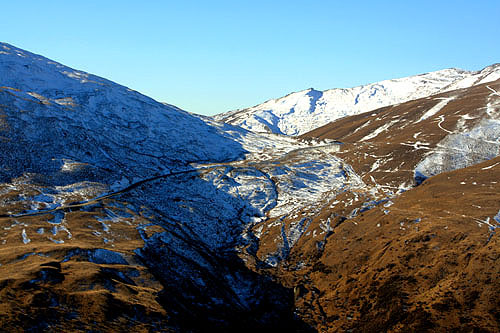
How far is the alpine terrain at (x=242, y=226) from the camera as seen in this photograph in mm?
43094

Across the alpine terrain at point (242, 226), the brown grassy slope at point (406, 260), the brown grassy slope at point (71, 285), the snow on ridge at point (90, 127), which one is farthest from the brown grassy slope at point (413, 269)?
the snow on ridge at point (90, 127)

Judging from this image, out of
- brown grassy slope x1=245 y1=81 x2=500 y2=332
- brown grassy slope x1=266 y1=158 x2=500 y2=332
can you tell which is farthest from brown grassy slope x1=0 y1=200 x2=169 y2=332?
brown grassy slope x1=266 y1=158 x2=500 y2=332

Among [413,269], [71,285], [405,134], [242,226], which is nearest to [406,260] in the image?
[413,269]

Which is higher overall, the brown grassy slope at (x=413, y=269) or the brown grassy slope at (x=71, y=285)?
the brown grassy slope at (x=413, y=269)

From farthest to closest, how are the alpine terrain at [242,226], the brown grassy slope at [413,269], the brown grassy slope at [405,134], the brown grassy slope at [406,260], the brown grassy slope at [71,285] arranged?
1. the brown grassy slope at [405,134]
2. the brown grassy slope at [406,260]
3. the brown grassy slope at [413,269]
4. the alpine terrain at [242,226]
5. the brown grassy slope at [71,285]

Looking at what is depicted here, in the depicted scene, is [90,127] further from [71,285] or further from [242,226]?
[71,285]

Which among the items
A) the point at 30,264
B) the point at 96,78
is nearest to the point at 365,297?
the point at 30,264

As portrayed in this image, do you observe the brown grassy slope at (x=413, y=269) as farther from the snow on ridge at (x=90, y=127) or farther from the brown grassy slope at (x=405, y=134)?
the snow on ridge at (x=90, y=127)

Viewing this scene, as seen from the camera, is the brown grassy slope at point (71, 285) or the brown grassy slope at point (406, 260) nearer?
the brown grassy slope at point (71, 285)

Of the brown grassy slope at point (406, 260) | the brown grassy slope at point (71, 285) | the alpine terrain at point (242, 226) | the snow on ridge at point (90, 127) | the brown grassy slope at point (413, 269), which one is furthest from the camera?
the snow on ridge at point (90, 127)

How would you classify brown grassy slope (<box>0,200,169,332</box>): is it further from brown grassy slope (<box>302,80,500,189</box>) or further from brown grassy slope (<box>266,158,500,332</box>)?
brown grassy slope (<box>302,80,500,189</box>)

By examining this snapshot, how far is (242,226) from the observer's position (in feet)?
265

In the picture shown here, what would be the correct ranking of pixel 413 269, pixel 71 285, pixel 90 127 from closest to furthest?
pixel 71 285, pixel 413 269, pixel 90 127

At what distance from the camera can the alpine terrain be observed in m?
43.1
